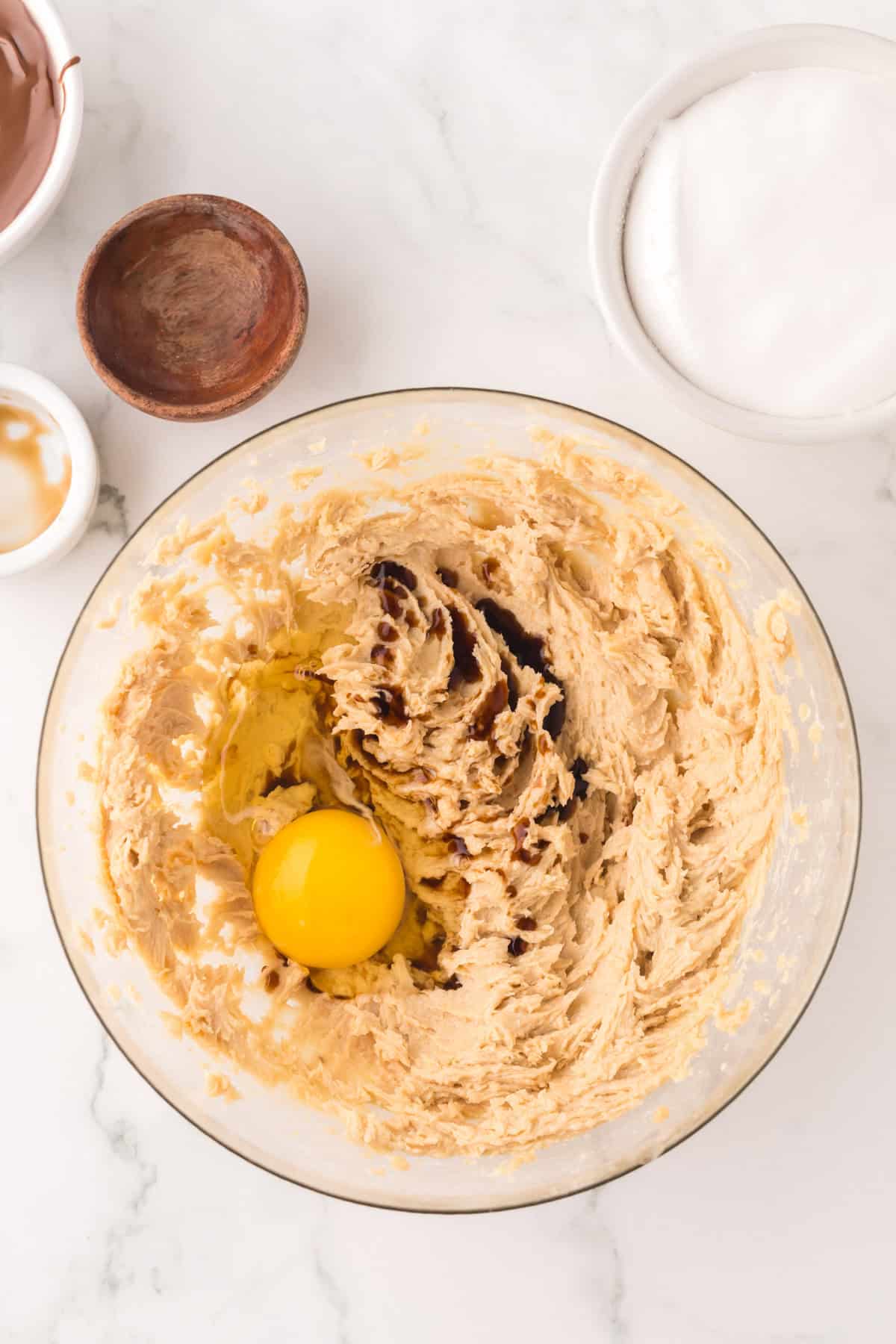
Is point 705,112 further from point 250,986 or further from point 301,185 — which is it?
point 250,986

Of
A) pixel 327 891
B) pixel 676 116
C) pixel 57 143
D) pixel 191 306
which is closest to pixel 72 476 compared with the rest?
pixel 191 306

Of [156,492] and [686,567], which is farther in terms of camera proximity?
[156,492]

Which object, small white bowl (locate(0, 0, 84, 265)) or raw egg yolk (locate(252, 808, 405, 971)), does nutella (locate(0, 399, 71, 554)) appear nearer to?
small white bowl (locate(0, 0, 84, 265))

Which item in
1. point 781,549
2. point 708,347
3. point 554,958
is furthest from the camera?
point 781,549

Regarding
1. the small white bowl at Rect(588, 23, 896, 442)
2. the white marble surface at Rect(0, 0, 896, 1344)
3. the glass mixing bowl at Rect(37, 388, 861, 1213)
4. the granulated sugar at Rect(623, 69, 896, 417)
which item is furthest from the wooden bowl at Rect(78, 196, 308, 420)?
the granulated sugar at Rect(623, 69, 896, 417)

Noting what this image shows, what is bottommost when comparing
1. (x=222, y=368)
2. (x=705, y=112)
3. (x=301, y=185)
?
(x=222, y=368)

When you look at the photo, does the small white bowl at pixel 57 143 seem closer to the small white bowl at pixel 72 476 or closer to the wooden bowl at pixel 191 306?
the wooden bowl at pixel 191 306

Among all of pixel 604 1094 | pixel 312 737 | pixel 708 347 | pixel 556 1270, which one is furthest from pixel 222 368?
pixel 556 1270
